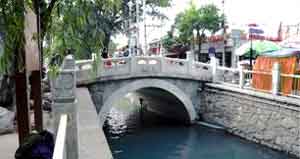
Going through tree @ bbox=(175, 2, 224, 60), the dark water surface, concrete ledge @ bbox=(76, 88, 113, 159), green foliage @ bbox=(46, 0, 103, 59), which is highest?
tree @ bbox=(175, 2, 224, 60)

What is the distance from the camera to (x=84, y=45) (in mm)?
2758

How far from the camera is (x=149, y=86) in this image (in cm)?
1259

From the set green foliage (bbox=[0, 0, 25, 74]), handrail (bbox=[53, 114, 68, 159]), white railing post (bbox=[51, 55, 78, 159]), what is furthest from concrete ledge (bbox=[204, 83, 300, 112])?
green foliage (bbox=[0, 0, 25, 74])

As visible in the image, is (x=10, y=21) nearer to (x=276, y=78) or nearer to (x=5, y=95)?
(x=5, y=95)

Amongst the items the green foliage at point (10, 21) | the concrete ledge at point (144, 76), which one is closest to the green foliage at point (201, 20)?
the concrete ledge at point (144, 76)

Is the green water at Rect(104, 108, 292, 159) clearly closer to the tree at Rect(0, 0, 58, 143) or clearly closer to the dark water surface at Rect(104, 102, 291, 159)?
the dark water surface at Rect(104, 102, 291, 159)

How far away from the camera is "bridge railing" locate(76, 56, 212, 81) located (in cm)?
1157

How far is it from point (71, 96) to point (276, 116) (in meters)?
7.57

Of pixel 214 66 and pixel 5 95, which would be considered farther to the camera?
pixel 214 66

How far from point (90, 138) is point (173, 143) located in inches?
251

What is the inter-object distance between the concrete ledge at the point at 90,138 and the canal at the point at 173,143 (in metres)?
3.48

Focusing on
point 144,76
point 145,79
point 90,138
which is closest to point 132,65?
point 144,76

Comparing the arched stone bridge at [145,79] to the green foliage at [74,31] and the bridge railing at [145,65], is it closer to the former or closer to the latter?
the bridge railing at [145,65]

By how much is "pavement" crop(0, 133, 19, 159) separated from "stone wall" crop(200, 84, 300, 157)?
639cm
